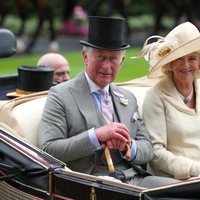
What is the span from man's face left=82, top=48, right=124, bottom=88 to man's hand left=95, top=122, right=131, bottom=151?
29cm

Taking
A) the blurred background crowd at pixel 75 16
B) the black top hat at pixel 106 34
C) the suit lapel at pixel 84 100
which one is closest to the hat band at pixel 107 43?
the black top hat at pixel 106 34

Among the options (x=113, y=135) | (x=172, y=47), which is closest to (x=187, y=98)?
(x=172, y=47)

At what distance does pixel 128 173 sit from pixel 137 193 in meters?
0.78

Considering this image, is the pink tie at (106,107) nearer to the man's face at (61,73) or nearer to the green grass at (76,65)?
the man's face at (61,73)

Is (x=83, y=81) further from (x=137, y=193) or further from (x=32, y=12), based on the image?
(x=32, y=12)

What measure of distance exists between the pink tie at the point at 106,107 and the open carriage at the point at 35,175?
342mm

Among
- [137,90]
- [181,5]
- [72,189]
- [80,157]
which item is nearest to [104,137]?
[80,157]

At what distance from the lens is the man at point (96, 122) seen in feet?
Answer: 13.1

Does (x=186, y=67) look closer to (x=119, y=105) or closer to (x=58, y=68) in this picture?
(x=119, y=105)

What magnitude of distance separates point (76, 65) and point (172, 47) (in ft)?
30.5

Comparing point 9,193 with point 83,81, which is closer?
point 9,193

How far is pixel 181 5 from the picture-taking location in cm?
1814

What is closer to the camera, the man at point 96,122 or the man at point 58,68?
the man at point 96,122

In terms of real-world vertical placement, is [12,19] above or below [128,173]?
below
